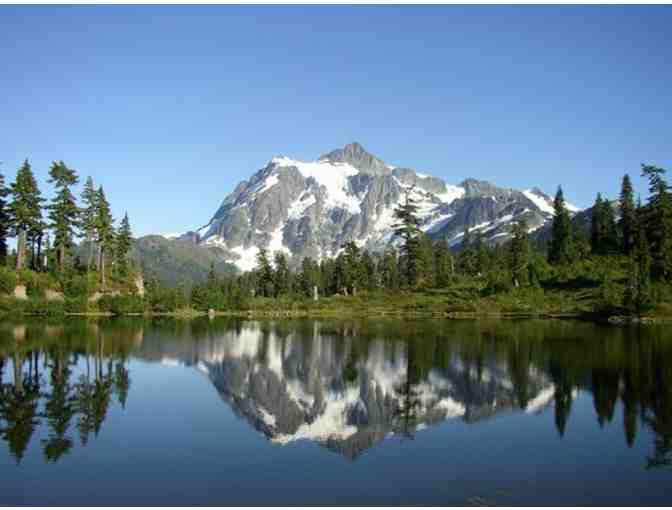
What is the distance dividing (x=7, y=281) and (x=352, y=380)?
74.2 meters

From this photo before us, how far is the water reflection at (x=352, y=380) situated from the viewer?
27.1m

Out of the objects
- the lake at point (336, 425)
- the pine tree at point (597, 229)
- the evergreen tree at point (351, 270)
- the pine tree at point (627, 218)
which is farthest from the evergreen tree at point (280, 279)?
the lake at point (336, 425)

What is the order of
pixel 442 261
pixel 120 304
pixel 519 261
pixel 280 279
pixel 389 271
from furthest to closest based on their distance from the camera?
pixel 389 271
pixel 442 261
pixel 280 279
pixel 519 261
pixel 120 304


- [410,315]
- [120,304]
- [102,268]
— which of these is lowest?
[410,315]

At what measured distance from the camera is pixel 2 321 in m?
80.0

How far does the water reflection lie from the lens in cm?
2714

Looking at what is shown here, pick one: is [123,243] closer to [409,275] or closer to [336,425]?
[409,275]

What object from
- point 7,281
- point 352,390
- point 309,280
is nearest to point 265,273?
point 309,280

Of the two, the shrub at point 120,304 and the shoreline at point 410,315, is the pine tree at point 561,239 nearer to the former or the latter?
the shoreline at point 410,315

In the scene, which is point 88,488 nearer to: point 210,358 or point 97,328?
point 210,358

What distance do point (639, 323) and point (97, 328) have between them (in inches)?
2863

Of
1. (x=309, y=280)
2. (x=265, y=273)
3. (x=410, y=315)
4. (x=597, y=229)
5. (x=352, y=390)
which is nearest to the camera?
(x=352, y=390)

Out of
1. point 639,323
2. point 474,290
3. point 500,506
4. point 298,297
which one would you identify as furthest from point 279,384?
point 298,297

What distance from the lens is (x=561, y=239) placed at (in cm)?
14000
